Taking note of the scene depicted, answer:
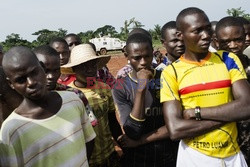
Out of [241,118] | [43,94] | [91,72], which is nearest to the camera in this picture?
[43,94]

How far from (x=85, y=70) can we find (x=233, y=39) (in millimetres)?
1718

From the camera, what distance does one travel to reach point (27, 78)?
76.6 inches

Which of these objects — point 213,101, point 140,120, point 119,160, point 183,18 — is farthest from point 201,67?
point 119,160

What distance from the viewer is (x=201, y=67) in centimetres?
232

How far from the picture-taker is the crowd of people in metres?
1.93

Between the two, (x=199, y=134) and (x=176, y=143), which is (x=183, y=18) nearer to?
(x=199, y=134)

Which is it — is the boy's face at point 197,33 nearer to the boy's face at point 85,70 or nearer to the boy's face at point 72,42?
the boy's face at point 85,70

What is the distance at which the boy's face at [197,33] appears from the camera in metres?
Result: 2.37

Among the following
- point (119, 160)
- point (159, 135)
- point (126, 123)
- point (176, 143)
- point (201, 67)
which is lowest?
point (119, 160)

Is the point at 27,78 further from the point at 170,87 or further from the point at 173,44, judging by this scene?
the point at 173,44

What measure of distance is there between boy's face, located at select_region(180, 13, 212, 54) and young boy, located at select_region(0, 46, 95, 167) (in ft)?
3.59

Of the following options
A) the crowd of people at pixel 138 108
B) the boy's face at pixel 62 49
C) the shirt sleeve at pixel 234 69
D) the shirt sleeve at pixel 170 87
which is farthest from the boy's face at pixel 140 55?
the boy's face at pixel 62 49

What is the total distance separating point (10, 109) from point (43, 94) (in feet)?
1.53

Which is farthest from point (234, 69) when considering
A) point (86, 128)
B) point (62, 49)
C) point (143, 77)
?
point (62, 49)
